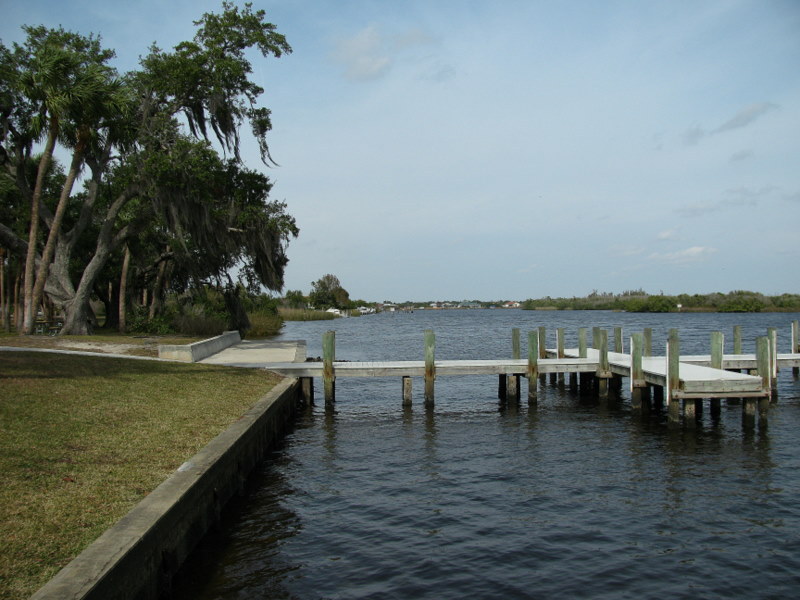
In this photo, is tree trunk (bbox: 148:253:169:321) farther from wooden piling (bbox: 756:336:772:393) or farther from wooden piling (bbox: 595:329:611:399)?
wooden piling (bbox: 756:336:772:393)

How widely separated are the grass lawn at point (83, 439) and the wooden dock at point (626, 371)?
2.36 metres

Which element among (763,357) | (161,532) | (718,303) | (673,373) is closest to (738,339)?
(763,357)

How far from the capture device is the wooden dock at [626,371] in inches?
632

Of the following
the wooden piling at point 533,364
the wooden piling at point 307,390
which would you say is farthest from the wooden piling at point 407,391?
the wooden piling at point 533,364

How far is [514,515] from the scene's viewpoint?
993 cm

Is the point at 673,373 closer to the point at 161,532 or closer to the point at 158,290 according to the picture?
the point at 161,532

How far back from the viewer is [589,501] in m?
10.6

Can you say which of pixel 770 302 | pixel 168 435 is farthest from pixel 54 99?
pixel 770 302

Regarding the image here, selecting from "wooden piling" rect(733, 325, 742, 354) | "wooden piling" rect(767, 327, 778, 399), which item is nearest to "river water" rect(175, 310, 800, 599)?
"wooden piling" rect(767, 327, 778, 399)

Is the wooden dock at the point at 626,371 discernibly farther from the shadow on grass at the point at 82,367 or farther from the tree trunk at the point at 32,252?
the tree trunk at the point at 32,252

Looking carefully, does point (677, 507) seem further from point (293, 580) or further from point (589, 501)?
point (293, 580)

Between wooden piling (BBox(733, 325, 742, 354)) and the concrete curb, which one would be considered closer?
the concrete curb

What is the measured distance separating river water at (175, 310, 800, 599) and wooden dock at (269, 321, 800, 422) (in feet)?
3.43

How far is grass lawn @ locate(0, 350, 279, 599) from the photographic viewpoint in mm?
6004
